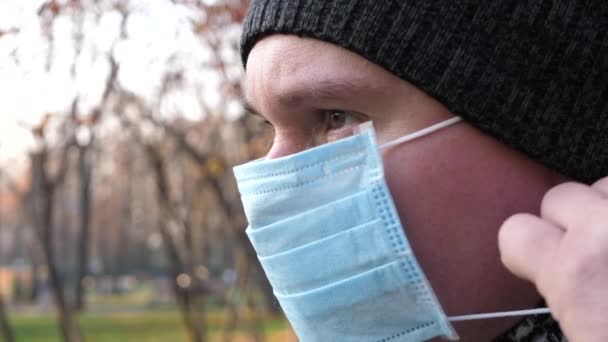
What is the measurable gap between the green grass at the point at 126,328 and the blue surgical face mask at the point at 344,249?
18.2 meters

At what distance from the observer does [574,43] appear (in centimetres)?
185

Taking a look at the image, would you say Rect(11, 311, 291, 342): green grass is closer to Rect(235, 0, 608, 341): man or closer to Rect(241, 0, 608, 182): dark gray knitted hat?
Rect(235, 0, 608, 341): man

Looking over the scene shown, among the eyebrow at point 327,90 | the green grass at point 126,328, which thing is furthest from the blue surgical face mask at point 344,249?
the green grass at point 126,328

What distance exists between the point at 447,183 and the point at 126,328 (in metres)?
25.4

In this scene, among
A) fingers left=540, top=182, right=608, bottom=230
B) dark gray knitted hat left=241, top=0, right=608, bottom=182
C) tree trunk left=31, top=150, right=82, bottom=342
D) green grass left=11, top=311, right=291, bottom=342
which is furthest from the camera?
green grass left=11, top=311, right=291, bottom=342

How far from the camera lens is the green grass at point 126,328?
22837 millimetres

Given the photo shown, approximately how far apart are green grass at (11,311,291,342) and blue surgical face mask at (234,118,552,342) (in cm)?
1824

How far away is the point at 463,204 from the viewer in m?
1.89

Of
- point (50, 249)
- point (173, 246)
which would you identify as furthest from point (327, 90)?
point (173, 246)

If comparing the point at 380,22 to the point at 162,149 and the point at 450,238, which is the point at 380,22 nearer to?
the point at 450,238

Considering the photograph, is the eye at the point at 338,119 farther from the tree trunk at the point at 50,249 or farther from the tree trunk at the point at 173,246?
the tree trunk at the point at 173,246

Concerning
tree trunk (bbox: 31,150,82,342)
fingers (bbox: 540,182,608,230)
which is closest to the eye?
fingers (bbox: 540,182,608,230)

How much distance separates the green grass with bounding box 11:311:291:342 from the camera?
22837 millimetres

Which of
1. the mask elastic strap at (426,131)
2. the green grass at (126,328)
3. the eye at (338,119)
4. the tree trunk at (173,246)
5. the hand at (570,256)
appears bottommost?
the green grass at (126,328)
